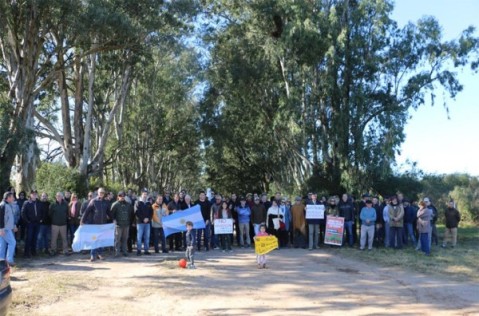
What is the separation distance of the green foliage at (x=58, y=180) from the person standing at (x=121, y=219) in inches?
277

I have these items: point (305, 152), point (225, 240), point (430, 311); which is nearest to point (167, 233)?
point (225, 240)

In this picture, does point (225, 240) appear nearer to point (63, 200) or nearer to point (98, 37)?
point (63, 200)

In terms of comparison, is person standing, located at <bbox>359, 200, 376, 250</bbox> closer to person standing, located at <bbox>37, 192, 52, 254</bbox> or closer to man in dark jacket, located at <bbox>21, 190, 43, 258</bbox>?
person standing, located at <bbox>37, 192, 52, 254</bbox>

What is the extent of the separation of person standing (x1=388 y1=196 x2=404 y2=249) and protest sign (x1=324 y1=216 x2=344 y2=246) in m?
1.63

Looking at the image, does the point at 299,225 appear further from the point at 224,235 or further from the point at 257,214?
the point at 224,235

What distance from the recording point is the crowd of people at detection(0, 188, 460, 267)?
13562 millimetres

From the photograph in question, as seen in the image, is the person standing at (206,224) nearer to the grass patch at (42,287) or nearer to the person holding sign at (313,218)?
the person holding sign at (313,218)

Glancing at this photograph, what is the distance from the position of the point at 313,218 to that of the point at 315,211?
272mm

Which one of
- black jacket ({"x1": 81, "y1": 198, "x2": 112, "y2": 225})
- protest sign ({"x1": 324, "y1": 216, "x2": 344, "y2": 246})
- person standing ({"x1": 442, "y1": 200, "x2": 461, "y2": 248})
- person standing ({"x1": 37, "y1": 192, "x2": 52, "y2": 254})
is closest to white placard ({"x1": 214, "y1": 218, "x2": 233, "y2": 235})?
protest sign ({"x1": 324, "y1": 216, "x2": 344, "y2": 246})

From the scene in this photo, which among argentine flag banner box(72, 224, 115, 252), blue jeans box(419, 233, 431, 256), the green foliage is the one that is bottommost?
blue jeans box(419, 233, 431, 256)

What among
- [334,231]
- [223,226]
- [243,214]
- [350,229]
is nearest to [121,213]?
[223,226]

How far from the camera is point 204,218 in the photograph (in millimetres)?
15664

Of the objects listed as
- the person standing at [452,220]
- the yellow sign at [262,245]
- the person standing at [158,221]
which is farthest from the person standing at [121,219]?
the person standing at [452,220]

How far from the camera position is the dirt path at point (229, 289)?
848 cm
